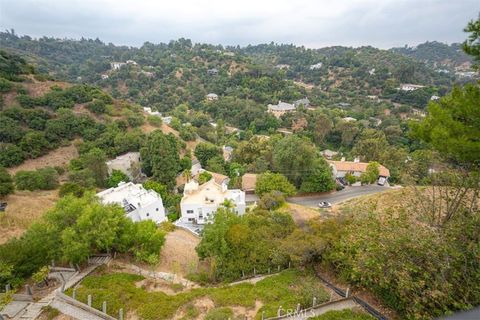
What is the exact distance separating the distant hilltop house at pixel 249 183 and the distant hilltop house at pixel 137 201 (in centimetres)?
1040

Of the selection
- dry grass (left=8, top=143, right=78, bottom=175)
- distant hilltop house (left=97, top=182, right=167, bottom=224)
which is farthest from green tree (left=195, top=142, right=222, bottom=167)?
dry grass (left=8, top=143, right=78, bottom=175)

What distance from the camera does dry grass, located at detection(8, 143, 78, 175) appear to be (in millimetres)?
36531

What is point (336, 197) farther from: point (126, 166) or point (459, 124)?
point (126, 166)

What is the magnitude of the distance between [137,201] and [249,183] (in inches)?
527

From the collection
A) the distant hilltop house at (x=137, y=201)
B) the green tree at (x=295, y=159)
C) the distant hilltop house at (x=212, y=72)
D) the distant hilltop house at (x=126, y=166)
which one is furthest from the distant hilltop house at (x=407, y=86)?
the distant hilltop house at (x=137, y=201)

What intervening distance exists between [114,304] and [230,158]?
3393 centimetres

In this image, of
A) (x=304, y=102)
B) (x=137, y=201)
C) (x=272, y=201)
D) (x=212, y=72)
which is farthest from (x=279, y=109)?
(x=137, y=201)

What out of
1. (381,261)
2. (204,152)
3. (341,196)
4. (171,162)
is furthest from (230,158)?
(381,261)

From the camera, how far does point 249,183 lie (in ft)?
110

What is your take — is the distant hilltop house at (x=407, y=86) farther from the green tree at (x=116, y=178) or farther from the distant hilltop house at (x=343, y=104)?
the green tree at (x=116, y=178)

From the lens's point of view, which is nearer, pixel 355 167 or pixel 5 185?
pixel 5 185

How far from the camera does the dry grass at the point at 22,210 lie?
20.7m

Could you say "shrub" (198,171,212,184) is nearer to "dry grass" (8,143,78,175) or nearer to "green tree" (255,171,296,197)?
"green tree" (255,171,296,197)

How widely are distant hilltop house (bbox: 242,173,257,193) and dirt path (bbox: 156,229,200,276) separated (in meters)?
10.2
